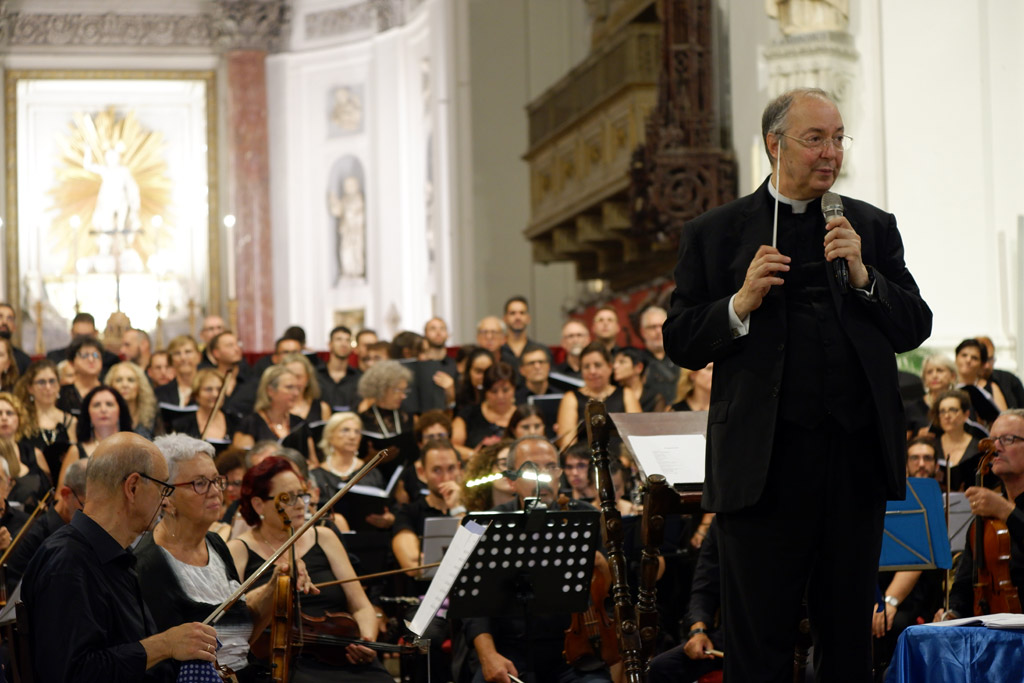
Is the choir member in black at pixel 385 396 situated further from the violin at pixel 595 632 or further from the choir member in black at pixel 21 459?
the violin at pixel 595 632

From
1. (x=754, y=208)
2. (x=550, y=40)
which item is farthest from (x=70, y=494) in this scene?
(x=550, y=40)

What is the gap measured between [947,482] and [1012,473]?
40.8 inches

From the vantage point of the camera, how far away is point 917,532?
5.27m

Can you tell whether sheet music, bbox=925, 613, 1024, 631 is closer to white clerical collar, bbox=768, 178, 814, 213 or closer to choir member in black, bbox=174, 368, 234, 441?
white clerical collar, bbox=768, 178, 814, 213

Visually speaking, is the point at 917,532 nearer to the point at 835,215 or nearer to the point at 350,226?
the point at 835,215

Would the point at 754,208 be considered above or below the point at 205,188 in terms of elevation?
below

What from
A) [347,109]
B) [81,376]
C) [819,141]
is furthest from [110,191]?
[819,141]

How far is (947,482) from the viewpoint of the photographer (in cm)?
610

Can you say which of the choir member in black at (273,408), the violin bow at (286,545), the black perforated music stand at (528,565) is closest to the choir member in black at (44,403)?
the choir member in black at (273,408)

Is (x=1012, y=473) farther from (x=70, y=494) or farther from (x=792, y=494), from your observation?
(x=70, y=494)

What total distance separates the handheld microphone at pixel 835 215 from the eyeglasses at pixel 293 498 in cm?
264

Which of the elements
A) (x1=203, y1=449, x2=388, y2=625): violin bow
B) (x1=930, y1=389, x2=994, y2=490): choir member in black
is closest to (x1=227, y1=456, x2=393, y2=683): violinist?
(x1=203, y1=449, x2=388, y2=625): violin bow

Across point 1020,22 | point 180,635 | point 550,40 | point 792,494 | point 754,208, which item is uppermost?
point 550,40

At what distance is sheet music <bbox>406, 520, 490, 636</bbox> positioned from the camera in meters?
4.47
